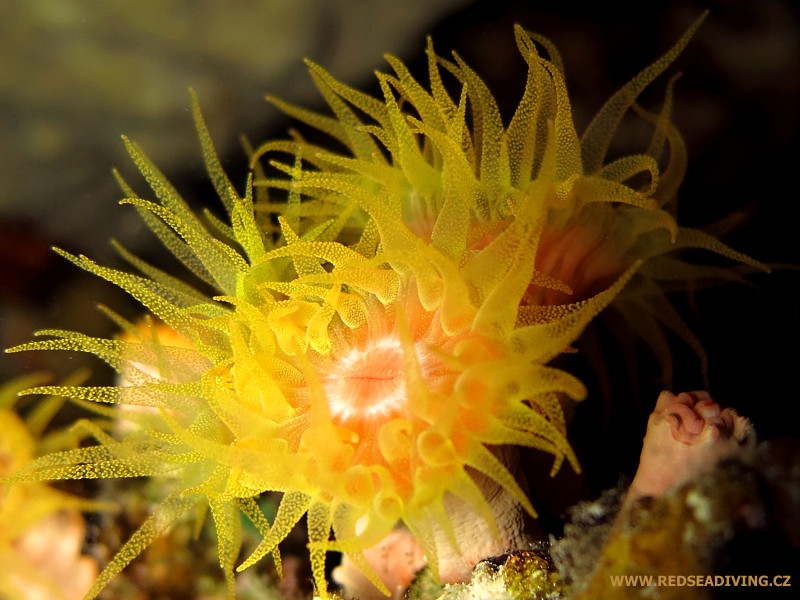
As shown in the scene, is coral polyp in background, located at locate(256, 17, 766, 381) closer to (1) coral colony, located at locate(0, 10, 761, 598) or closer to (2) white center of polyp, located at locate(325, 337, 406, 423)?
(1) coral colony, located at locate(0, 10, 761, 598)

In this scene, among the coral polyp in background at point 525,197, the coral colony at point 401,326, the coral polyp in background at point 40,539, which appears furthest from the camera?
the coral polyp in background at point 40,539

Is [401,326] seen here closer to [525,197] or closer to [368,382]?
[368,382]

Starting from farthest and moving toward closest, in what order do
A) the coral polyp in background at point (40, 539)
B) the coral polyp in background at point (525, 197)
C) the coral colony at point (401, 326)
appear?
the coral polyp in background at point (40, 539) → the coral polyp in background at point (525, 197) → the coral colony at point (401, 326)

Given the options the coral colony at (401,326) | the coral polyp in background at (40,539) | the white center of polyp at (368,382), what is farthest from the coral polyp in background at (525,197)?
the coral polyp in background at (40,539)

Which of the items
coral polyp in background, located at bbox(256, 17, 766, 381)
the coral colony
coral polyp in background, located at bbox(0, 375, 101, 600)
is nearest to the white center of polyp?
the coral colony

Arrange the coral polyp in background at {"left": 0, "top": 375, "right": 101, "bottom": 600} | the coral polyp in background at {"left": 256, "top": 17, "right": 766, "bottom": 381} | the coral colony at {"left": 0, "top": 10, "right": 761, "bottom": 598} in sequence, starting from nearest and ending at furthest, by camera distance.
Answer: the coral colony at {"left": 0, "top": 10, "right": 761, "bottom": 598} → the coral polyp in background at {"left": 256, "top": 17, "right": 766, "bottom": 381} → the coral polyp in background at {"left": 0, "top": 375, "right": 101, "bottom": 600}

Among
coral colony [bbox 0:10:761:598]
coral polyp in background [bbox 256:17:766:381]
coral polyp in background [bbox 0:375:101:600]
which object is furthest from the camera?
coral polyp in background [bbox 0:375:101:600]

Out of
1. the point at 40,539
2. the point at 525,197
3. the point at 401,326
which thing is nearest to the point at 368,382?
the point at 401,326

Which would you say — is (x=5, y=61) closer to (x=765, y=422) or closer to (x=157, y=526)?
(x=157, y=526)

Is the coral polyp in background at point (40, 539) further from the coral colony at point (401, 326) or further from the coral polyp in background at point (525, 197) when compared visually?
the coral polyp in background at point (525, 197)
